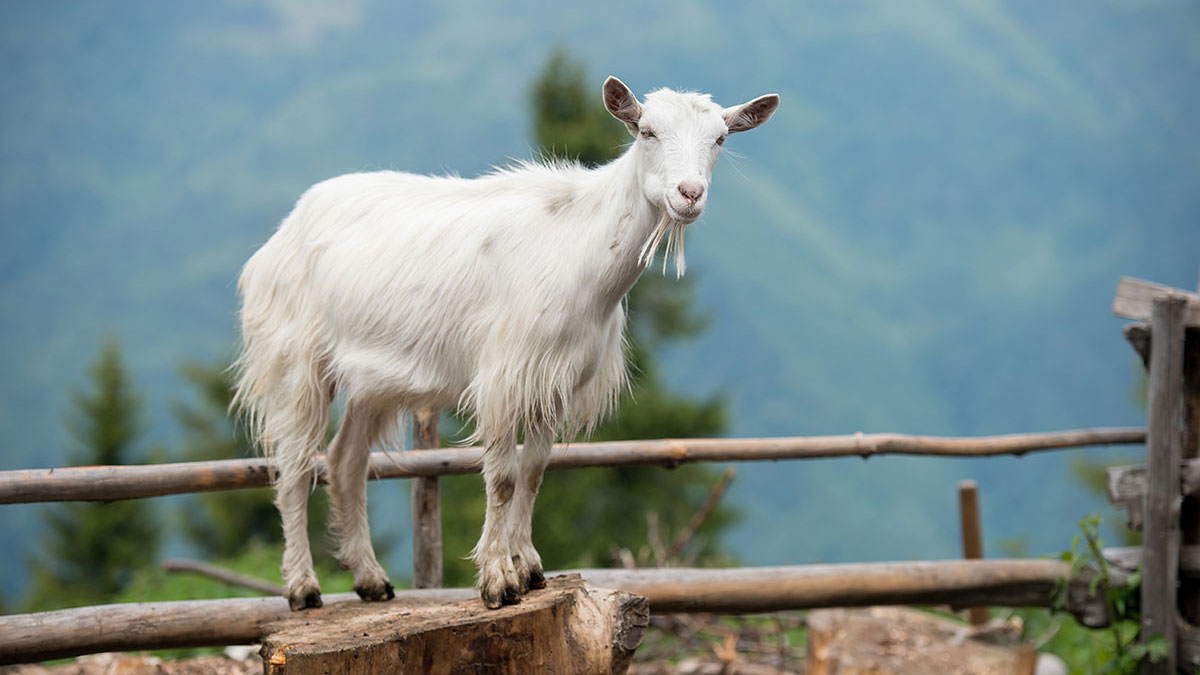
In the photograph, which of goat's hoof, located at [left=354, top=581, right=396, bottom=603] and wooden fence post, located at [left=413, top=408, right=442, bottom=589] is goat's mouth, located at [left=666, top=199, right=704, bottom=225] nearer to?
goat's hoof, located at [left=354, top=581, right=396, bottom=603]

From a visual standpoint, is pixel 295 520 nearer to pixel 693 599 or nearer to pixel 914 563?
pixel 693 599

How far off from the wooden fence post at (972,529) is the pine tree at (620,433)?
10.4 ft

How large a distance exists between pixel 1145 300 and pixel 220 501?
874cm

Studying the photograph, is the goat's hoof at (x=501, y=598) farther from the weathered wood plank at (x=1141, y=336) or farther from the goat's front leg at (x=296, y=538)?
the weathered wood plank at (x=1141, y=336)

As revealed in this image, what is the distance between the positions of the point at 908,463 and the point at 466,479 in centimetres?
741

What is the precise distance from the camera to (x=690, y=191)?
265 cm

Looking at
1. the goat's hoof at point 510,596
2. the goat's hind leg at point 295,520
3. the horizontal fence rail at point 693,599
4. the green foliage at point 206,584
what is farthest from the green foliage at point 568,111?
the goat's hoof at point 510,596

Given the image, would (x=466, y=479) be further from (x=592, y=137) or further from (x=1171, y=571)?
(x=1171, y=571)

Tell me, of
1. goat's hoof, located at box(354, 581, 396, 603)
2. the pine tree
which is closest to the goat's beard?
goat's hoof, located at box(354, 581, 396, 603)

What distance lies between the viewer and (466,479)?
8984mm

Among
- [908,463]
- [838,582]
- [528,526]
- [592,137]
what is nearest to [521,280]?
[528,526]

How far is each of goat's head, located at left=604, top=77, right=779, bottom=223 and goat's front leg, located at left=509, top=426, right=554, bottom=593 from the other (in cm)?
94

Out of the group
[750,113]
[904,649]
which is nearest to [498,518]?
[750,113]

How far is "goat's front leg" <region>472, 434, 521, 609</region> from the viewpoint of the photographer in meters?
3.09
